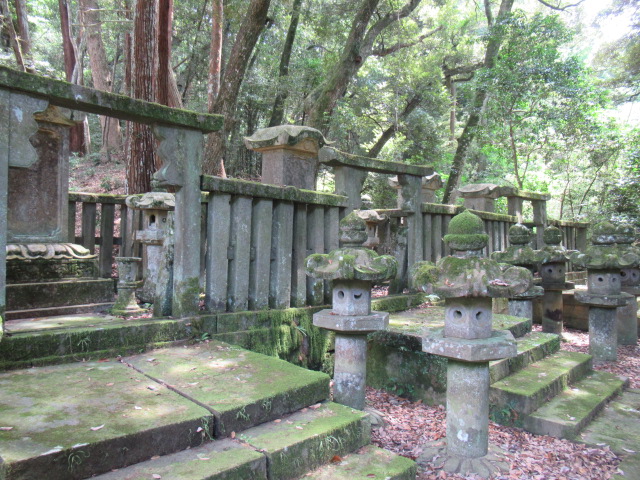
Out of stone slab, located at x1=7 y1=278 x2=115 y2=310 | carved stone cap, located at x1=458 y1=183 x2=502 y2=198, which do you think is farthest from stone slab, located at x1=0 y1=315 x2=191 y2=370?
carved stone cap, located at x1=458 y1=183 x2=502 y2=198

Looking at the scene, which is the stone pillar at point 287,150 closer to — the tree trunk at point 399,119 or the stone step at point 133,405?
the stone step at point 133,405

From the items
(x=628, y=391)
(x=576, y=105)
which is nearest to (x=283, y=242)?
(x=628, y=391)

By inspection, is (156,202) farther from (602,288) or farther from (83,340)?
(602,288)

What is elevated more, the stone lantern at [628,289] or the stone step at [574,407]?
the stone lantern at [628,289]

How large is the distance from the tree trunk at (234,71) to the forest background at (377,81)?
0.03m

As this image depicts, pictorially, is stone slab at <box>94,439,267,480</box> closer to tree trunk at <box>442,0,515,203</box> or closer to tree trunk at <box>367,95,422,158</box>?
tree trunk at <box>442,0,515,203</box>

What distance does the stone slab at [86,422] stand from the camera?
2.05 metres

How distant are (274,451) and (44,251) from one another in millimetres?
4364

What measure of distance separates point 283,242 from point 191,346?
1554mm

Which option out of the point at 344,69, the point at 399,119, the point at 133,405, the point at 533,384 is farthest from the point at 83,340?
the point at 399,119

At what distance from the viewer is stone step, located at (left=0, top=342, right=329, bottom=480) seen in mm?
2107

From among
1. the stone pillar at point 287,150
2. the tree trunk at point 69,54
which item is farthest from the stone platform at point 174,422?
the tree trunk at point 69,54

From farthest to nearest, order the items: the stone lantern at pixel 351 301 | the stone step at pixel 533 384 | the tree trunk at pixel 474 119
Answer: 1. the tree trunk at pixel 474 119
2. the stone step at pixel 533 384
3. the stone lantern at pixel 351 301

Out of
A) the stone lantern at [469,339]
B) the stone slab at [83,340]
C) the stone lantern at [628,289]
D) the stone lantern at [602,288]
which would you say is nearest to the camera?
the stone lantern at [469,339]
